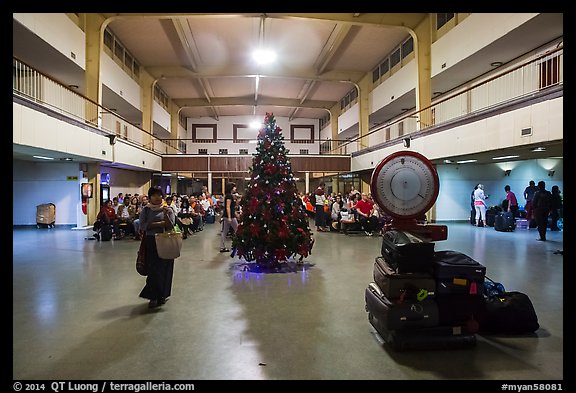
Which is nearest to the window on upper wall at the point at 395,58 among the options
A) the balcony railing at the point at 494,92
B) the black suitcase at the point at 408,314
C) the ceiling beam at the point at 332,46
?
the ceiling beam at the point at 332,46

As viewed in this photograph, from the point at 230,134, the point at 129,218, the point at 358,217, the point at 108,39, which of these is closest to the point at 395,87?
the point at 358,217

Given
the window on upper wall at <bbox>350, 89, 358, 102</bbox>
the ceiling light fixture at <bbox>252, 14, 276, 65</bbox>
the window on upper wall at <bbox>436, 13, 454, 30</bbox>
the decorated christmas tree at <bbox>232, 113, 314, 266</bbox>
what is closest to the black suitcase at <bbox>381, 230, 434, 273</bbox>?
the decorated christmas tree at <bbox>232, 113, 314, 266</bbox>

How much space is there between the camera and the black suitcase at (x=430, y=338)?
2961 millimetres

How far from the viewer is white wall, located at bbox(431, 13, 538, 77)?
33.0ft

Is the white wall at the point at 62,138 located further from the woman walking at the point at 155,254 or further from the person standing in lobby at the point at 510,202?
the person standing in lobby at the point at 510,202

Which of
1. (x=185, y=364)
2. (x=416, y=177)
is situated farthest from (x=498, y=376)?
(x=185, y=364)

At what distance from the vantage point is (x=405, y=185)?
3340mm

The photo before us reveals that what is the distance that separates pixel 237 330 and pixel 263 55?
51.3 feet

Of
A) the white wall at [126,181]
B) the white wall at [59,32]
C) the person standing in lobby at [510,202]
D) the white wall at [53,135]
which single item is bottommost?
the person standing in lobby at [510,202]

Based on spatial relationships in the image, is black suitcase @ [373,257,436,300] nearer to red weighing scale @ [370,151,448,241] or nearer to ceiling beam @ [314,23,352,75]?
red weighing scale @ [370,151,448,241]

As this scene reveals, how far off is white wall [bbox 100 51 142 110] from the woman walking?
453 inches

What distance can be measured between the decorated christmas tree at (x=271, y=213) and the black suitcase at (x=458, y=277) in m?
3.50

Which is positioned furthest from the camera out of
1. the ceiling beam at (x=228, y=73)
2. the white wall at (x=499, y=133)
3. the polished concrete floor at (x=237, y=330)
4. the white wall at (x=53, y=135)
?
the ceiling beam at (x=228, y=73)

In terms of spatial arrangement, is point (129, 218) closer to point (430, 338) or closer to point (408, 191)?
point (408, 191)
